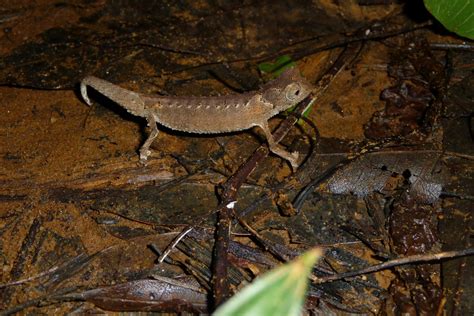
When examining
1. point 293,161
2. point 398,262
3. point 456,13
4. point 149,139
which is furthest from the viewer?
point 456,13

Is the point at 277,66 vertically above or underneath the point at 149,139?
above

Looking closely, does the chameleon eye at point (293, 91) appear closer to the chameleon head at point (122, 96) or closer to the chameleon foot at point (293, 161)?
the chameleon foot at point (293, 161)

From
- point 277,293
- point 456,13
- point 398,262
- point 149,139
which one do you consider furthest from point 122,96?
point 277,293

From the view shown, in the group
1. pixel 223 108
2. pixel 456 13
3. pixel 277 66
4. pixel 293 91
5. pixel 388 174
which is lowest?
pixel 388 174

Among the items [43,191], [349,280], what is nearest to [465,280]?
[349,280]

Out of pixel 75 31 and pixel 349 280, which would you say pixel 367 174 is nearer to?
pixel 349 280

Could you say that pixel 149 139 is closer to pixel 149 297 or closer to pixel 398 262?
pixel 149 297
